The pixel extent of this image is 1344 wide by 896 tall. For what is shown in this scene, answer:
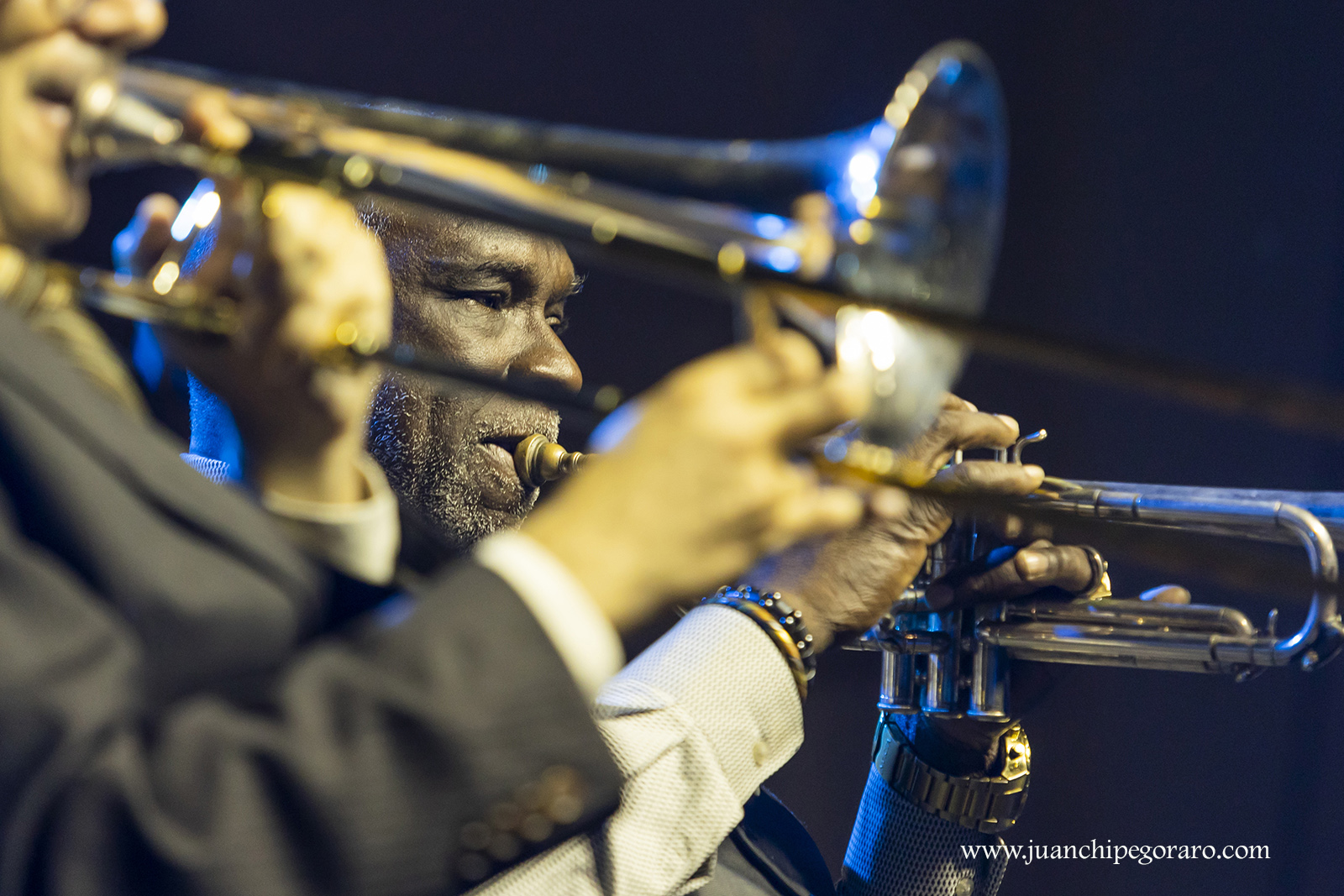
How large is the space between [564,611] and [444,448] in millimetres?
1337

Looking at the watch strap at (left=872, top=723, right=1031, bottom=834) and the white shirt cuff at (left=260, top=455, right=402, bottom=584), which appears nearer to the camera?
the white shirt cuff at (left=260, top=455, right=402, bottom=584)

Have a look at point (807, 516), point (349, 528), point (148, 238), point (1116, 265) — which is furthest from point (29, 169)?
point (1116, 265)

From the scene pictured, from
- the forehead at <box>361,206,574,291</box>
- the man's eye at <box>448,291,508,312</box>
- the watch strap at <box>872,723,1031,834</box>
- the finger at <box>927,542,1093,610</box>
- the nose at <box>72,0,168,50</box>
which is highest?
the nose at <box>72,0,168,50</box>

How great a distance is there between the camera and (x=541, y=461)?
80.0 inches

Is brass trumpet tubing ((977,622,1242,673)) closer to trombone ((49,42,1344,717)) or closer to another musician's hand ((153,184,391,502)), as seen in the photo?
trombone ((49,42,1344,717))

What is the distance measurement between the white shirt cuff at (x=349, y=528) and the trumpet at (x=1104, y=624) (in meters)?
0.92

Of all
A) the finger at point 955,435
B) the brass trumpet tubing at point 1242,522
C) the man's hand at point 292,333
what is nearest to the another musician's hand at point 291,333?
the man's hand at point 292,333

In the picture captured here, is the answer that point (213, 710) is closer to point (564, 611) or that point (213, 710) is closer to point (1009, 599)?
point (564, 611)

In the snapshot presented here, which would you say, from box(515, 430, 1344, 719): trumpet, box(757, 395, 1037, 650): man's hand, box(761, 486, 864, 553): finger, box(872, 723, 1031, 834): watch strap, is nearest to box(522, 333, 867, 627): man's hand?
box(761, 486, 864, 553): finger

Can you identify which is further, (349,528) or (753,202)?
(753,202)

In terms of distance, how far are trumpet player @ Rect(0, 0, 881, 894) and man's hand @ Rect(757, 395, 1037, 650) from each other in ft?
1.92

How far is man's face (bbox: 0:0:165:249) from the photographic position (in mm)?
780

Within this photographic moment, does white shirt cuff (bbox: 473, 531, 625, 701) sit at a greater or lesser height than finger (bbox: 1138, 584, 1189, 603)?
greater

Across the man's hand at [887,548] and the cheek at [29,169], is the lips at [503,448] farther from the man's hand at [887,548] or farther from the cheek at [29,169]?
the cheek at [29,169]
